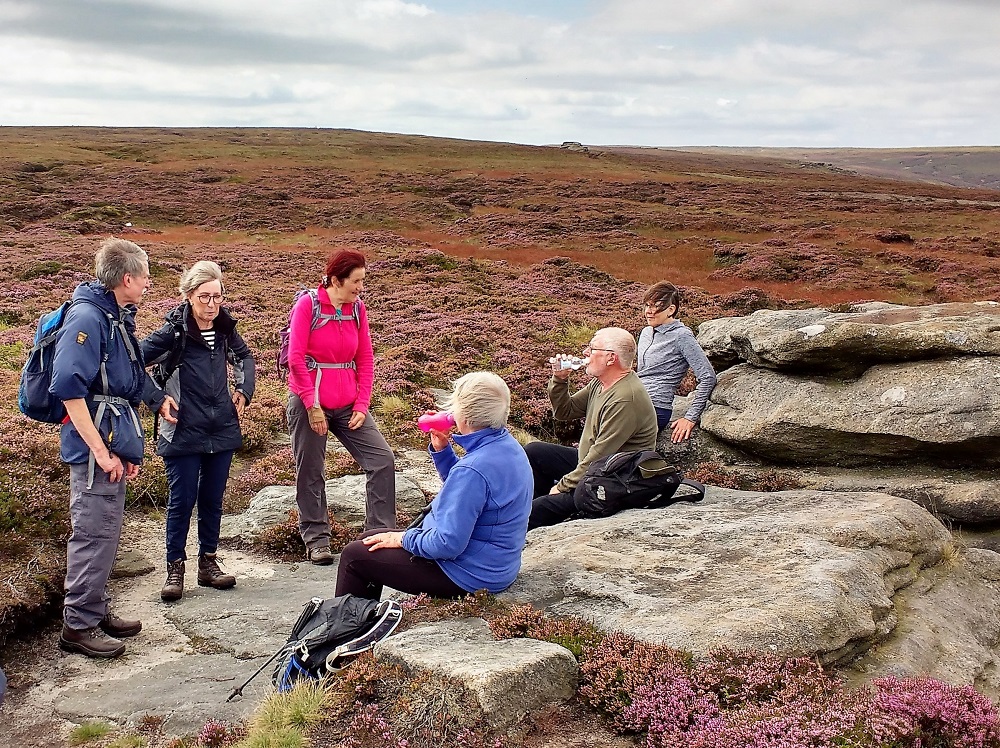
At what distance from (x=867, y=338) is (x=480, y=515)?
6.31 metres

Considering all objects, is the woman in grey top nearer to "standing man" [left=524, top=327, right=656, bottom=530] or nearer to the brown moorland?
"standing man" [left=524, top=327, right=656, bottom=530]

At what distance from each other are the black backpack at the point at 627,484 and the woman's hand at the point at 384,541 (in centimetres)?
269

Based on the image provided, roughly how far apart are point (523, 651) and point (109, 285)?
4.16 meters

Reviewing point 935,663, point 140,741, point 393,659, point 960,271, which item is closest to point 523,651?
point 393,659

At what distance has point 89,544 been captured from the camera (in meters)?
6.16

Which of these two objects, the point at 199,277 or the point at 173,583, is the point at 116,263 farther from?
the point at 173,583

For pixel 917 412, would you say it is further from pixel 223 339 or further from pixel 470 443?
pixel 223 339

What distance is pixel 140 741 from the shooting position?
501 cm

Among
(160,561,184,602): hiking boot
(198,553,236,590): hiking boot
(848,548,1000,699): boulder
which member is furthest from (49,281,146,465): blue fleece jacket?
(848,548,1000,699): boulder

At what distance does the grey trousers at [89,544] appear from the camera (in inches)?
241

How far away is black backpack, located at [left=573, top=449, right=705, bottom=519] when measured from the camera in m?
7.57

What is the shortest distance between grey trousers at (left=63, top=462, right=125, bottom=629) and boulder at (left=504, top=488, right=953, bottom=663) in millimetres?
3286

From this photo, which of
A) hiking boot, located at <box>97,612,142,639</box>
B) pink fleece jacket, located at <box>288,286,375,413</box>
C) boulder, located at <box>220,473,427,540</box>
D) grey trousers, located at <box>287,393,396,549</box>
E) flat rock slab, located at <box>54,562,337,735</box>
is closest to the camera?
flat rock slab, located at <box>54,562,337,735</box>

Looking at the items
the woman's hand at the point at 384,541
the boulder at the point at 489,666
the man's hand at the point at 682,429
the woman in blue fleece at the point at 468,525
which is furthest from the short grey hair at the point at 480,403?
the man's hand at the point at 682,429
